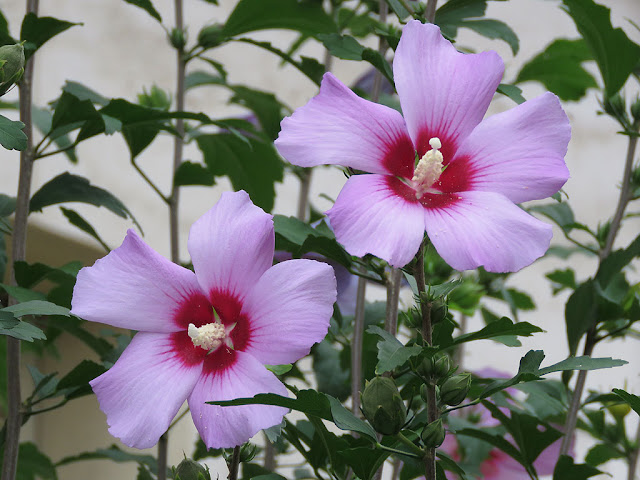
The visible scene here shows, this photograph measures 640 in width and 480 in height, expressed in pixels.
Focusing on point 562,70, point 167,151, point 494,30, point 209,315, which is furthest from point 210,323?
point 167,151

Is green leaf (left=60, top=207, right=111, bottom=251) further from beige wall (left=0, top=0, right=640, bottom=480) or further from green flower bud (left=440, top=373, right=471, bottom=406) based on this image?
beige wall (left=0, top=0, right=640, bottom=480)

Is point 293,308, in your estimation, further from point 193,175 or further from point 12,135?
point 193,175

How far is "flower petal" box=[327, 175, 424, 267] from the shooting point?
35 cm

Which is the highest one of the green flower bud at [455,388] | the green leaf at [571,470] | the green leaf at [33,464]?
the green flower bud at [455,388]

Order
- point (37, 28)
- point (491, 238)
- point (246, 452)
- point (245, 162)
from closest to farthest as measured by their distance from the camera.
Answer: point (491, 238) → point (246, 452) → point (37, 28) → point (245, 162)

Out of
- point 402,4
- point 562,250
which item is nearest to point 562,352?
point 562,250

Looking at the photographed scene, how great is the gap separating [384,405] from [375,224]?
0.31 ft

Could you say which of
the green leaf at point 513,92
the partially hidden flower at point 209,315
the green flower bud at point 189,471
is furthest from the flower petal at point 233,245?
the green leaf at point 513,92

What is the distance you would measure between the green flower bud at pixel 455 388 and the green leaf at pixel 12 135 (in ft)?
0.84

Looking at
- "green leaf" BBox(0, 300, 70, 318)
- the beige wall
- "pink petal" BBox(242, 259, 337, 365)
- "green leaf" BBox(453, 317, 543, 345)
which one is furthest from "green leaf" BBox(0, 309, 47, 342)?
the beige wall

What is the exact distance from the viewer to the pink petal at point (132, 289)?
39 centimetres

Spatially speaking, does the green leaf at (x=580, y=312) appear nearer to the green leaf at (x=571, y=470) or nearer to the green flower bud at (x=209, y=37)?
the green leaf at (x=571, y=470)

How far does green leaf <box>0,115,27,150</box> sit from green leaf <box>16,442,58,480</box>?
16.0 inches

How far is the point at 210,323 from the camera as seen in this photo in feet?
1.38
